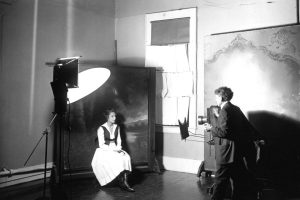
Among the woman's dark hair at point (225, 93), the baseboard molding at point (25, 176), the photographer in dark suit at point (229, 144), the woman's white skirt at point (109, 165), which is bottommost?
the baseboard molding at point (25, 176)

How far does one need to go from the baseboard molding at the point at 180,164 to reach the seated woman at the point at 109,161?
1.42m

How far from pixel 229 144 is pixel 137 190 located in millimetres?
1570

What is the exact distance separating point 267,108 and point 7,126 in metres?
3.93

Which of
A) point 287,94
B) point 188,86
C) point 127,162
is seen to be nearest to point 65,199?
point 127,162

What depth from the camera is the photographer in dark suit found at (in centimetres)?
360

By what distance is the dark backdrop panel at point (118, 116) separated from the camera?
4988mm

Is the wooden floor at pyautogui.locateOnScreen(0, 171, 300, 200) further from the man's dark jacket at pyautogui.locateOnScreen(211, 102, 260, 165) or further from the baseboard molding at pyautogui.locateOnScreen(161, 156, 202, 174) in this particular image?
the man's dark jacket at pyautogui.locateOnScreen(211, 102, 260, 165)

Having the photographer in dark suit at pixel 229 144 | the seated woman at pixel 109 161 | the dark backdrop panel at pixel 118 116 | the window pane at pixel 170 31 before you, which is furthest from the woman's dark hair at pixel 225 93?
the window pane at pixel 170 31

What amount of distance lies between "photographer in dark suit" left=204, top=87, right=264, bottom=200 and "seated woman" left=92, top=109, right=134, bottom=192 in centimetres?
135

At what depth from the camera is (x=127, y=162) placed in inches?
180

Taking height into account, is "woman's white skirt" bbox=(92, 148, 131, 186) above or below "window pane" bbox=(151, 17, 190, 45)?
below

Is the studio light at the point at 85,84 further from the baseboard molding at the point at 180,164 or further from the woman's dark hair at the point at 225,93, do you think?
the baseboard molding at the point at 180,164

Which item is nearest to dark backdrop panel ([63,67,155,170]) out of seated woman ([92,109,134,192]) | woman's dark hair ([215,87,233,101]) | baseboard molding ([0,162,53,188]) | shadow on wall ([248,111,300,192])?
seated woman ([92,109,134,192])

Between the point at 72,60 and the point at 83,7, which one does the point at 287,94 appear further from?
the point at 83,7
